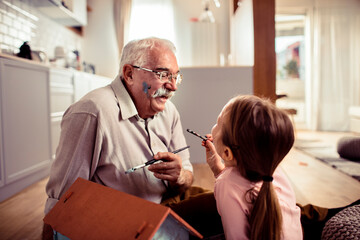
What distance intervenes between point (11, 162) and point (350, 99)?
252 inches

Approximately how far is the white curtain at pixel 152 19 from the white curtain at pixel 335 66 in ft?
10.4

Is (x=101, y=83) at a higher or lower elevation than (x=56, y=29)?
lower

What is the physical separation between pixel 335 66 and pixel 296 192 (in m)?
4.72

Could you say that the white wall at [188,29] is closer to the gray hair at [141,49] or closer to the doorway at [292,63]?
the doorway at [292,63]

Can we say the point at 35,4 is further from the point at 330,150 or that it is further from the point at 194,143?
the point at 330,150

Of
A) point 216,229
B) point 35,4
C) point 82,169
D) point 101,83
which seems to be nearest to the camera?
point 82,169

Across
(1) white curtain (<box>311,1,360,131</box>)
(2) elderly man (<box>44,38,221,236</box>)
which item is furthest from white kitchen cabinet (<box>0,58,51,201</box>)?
(1) white curtain (<box>311,1,360,131</box>)

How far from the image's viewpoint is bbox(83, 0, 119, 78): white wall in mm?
5312

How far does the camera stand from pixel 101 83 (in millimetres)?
4301

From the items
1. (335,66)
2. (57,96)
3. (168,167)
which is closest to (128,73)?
(168,167)

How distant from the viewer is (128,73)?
126 centimetres

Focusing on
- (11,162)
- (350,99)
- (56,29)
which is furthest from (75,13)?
(350,99)

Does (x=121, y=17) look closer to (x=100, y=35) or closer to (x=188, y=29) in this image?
(x=100, y=35)

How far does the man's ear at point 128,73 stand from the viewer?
125cm
